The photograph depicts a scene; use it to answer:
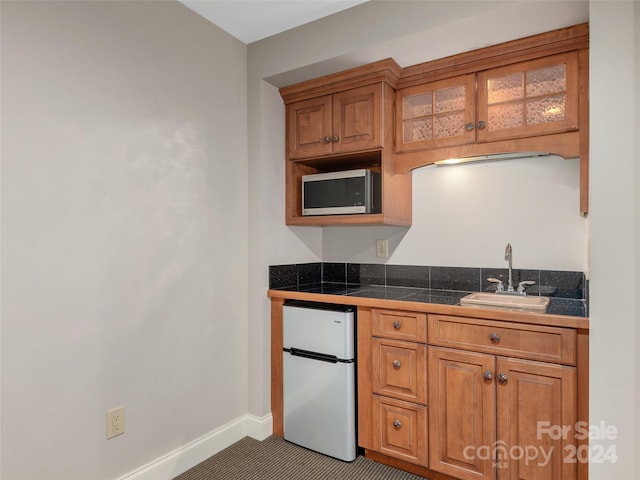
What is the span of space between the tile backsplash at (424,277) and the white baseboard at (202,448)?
2.85 ft

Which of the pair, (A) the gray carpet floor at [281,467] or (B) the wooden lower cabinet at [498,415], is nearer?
(B) the wooden lower cabinet at [498,415]

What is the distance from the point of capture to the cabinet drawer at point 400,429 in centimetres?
196

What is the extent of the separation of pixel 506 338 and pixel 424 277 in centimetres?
85

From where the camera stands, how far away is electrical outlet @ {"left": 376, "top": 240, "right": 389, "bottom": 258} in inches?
107

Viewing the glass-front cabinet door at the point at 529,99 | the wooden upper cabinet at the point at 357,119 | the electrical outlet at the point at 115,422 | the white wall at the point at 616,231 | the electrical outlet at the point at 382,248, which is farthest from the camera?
the electrical outlet at the point at 382,248

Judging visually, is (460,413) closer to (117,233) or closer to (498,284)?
(498,284)

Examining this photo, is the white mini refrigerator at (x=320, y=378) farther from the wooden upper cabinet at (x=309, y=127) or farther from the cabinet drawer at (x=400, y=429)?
the wooden upper cabinet at (x=309, y=127)

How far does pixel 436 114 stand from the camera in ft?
7.30

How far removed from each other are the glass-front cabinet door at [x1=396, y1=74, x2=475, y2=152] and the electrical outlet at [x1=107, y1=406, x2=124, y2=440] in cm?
201

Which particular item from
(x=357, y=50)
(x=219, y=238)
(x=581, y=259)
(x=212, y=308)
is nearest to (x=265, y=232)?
(x=219, y=238)

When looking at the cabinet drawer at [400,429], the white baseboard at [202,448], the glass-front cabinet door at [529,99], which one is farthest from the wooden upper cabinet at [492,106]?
the white baseboard at [202,448]

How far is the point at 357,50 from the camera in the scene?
2078 millimetres

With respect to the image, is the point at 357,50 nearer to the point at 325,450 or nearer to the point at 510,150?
the point at 510,150

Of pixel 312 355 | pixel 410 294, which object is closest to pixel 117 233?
pixel 312 355
